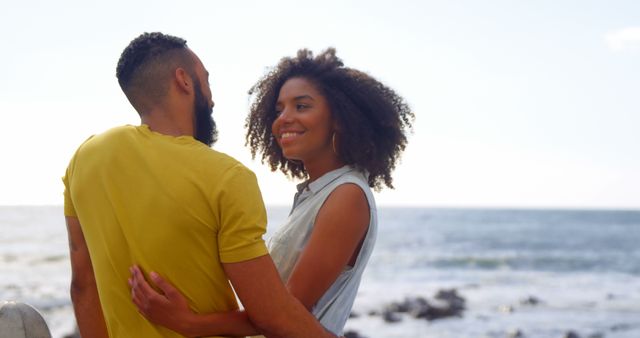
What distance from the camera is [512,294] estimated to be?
896 inches

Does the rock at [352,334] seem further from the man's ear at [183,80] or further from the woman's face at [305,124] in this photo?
the man's ear at [183,80]

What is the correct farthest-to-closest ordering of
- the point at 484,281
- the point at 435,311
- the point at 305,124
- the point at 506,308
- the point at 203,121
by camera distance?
the point at 484,281
the point at 506,308
the point at 435,311
the point at 305,124
the point at 203,121

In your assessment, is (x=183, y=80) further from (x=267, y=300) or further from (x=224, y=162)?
(x=267, y=300)

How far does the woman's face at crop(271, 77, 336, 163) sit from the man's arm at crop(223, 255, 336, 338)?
829 mm

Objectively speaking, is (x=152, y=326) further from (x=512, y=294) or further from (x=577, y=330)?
(x=512, y=294)

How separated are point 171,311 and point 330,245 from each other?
0.65 m

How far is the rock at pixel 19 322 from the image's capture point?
354 centimetres

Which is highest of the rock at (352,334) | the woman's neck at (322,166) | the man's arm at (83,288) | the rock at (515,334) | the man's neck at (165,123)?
the man's neck at (165,123)

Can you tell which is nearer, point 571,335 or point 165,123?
point 165,123

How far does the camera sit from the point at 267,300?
2.74 meters

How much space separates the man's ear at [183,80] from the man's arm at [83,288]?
611 mm

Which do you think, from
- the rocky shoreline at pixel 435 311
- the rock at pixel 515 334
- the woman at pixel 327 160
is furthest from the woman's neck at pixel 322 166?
the rock at pixel 515 334

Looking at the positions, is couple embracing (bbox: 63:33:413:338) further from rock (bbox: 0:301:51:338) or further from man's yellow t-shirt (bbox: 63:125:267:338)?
rock (bbox: 0:301:51:338)

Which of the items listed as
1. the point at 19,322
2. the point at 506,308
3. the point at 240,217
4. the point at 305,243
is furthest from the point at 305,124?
the point at 506,308
